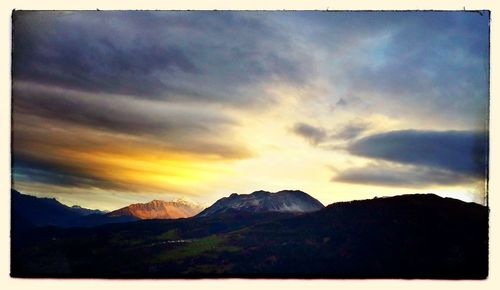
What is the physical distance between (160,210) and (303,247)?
1154 millimetres

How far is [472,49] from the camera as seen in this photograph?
5332 mm

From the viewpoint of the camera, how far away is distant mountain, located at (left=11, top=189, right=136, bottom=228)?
537 centimetres

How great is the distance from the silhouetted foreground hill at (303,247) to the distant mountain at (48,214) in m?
0.07

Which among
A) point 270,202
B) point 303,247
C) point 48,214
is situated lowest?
point 303,247

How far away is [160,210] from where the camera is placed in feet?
17.9

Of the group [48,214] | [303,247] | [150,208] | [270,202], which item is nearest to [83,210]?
[48,214]

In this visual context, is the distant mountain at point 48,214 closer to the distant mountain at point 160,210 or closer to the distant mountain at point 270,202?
the distant mountain at point 160,210

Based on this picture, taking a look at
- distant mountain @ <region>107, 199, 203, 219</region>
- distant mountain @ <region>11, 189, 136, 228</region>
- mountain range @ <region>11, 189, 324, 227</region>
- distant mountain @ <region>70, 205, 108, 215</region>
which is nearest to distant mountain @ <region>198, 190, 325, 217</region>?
A: mountain range @ <region>11, 189, 324, 227</region>

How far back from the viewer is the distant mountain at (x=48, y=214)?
537 centimetres

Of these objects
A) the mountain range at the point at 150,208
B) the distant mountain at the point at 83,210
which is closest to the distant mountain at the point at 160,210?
the mountain range at the point at 150,208

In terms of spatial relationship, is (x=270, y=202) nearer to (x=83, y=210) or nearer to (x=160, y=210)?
(x=160, y=210)

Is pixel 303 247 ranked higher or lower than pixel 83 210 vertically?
lower

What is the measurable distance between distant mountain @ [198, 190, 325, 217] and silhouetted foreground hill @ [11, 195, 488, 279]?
5 centimetres

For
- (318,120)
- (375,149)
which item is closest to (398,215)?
(375,149)
